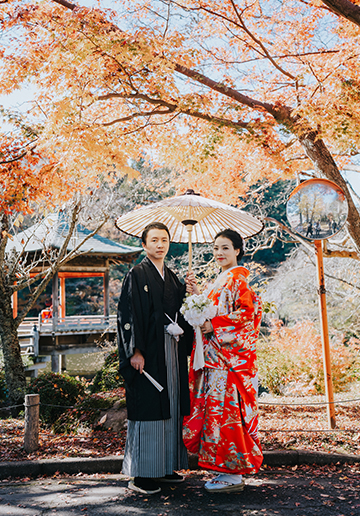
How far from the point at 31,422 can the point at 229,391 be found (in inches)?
85.6

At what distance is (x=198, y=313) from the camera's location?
2723 millimetres

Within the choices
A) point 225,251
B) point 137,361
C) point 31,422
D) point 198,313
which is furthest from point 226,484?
point 31,422

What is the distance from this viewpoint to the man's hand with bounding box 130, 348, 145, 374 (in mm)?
2750

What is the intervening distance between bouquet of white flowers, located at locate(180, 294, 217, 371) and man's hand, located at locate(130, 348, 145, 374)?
0.39m

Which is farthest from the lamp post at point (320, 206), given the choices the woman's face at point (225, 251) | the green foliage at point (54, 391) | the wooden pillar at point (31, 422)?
the green foliage at point (54, 391)

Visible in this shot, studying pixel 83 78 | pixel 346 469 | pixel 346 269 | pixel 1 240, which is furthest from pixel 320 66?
pixel 346 269

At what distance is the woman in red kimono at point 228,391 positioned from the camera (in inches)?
107

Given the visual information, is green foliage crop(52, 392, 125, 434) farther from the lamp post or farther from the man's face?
the lamp post

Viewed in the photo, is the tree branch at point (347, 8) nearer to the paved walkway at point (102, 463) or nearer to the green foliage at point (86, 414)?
the paved walkway at point (102, 463)

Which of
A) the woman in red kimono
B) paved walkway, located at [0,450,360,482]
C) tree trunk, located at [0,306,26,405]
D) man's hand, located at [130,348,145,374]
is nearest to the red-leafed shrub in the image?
paved walkway, located at [0,450,360,482]

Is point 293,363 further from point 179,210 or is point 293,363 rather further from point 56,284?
point 56,284

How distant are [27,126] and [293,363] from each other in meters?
5.98

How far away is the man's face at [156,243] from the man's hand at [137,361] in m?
0.72

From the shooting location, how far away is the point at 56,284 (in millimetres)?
13570
